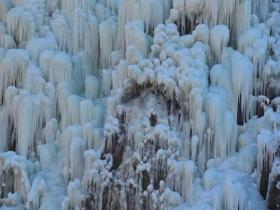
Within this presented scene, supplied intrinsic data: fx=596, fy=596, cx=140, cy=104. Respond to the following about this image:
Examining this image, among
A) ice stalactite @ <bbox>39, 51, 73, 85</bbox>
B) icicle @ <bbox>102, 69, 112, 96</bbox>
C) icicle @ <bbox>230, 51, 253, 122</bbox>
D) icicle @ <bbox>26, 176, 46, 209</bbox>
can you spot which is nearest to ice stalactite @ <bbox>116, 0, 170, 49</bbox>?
icicle @ <bbox>102, 69, 112, 96</bbox>

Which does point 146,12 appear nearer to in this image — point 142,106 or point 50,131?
point 142,106

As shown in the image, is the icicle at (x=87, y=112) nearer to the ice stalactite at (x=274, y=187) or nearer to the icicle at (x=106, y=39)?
the icicle at (x=106, y=39)

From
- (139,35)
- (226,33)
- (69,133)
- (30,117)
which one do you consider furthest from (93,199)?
(226,33)

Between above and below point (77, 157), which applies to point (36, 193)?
below

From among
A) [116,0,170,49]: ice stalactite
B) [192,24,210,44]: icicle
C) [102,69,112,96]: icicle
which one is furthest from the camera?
[102,69,112,96]: icicle

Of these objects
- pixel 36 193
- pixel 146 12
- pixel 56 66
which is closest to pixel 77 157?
pixel 36 193

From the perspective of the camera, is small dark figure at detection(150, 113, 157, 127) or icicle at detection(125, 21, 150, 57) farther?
icicle at detection(125, 21, 150, 57)

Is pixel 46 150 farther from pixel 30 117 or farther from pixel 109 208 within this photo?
pixel 109 208

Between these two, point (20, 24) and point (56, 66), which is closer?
point (56, 66)

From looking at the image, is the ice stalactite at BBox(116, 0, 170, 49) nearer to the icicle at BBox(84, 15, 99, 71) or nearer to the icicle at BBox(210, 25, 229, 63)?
the icicle at BBox(84, 15, 99, 71)

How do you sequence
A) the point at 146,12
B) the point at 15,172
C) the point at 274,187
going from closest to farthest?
the point at 274,187, the point at 15,172, the point at 146,12

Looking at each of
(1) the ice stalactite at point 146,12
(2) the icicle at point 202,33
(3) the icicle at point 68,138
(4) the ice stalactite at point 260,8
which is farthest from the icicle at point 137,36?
(4) the ice stalactite at point 260,8
